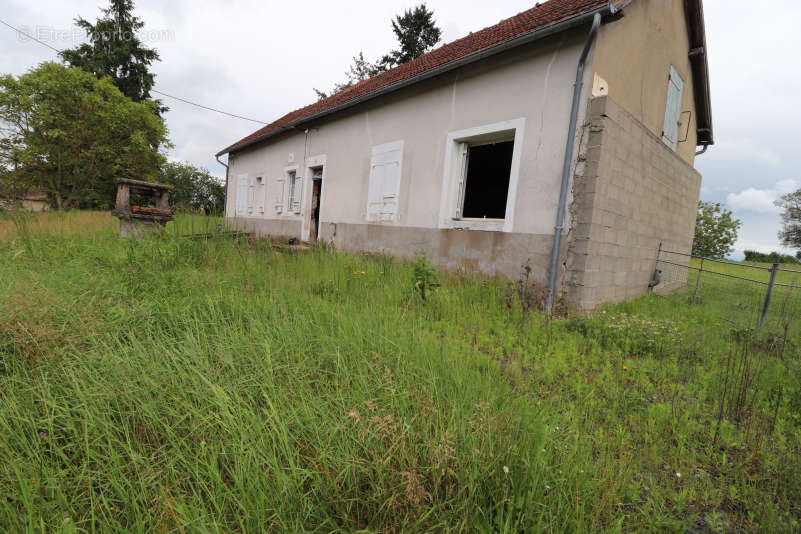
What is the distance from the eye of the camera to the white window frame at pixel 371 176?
7602 millimetres

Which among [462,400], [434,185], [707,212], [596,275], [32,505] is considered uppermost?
[707,212]

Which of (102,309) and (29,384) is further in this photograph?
(102,309)

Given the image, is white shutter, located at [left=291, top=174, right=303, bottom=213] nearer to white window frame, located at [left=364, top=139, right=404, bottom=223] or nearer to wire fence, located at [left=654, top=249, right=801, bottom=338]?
white window frame, located at [left=364, top=139, right=404, bottom=223]

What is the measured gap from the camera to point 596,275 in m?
5.18

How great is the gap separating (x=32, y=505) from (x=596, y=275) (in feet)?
19.3

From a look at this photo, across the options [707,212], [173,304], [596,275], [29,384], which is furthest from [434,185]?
[707,212]

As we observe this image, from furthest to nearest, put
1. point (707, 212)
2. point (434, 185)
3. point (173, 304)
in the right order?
point (707, 212) < point (434, 185) < point (173, 304)

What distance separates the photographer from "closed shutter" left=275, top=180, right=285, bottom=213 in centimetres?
1187

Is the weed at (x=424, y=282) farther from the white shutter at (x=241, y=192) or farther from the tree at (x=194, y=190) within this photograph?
the white shutter at (x=241, y=192)

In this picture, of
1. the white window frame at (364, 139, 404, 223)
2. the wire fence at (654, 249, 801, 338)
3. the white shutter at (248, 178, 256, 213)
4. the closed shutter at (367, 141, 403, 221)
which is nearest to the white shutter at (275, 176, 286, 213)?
the white shutter at (248, 178, 256, 213)

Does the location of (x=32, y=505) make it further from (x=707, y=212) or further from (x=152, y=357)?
(x=707, y=212)

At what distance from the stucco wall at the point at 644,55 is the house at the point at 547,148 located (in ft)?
0.12

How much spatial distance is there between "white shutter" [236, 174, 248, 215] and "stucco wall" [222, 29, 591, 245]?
4357 mm

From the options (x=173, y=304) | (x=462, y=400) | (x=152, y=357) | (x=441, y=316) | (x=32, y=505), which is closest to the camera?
(x=32, y=505)
